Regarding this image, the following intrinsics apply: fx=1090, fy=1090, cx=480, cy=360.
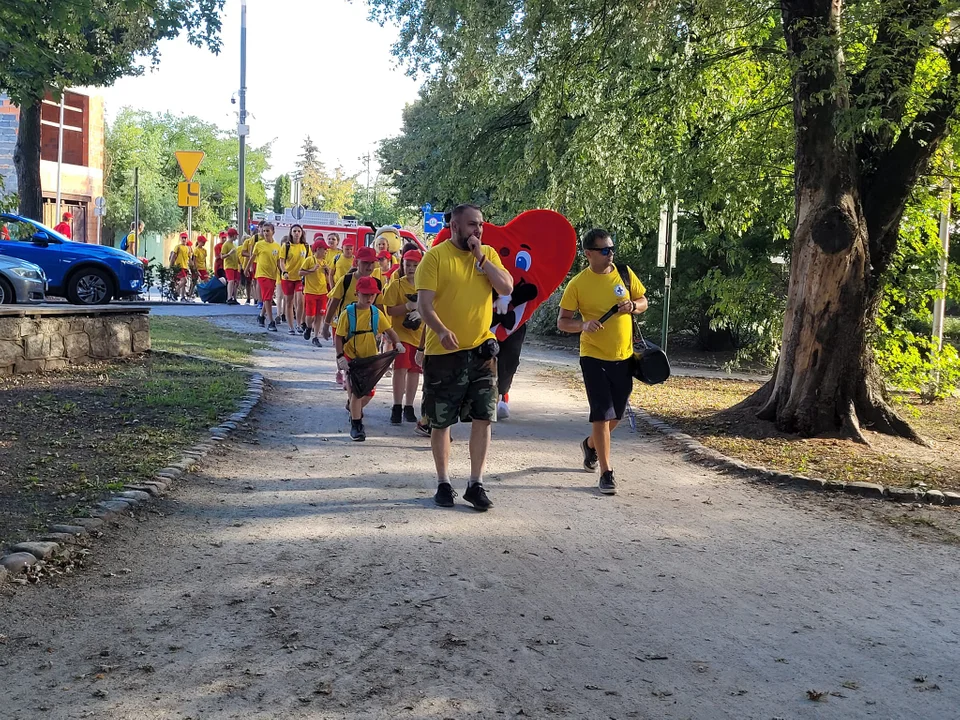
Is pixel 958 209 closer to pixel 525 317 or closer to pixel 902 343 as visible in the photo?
pixel 902 343

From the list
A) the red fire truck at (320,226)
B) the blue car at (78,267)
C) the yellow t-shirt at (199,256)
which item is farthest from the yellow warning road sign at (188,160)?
the red fire truck at (320,226)

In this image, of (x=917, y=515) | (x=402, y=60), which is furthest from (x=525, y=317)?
(x=402, y=60)

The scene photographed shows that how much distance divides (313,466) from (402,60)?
28.1ft

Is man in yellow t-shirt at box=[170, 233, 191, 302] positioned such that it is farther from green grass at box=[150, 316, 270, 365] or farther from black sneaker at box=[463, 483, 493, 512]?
black sneaker at box=[463, 483, 493, 512]

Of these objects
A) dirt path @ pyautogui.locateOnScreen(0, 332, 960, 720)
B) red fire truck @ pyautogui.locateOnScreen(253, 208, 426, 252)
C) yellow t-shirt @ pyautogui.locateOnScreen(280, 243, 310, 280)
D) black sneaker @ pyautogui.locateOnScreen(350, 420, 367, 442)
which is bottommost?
dirt path @ pyautogui.locateOnScreen(0, 332, 960, 720)

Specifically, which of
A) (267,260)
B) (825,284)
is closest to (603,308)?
(825,284)

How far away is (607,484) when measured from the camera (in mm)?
7938

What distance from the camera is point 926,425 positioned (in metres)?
13.1

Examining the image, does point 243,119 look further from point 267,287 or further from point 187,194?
point 267,287

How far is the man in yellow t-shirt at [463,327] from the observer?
268 inches

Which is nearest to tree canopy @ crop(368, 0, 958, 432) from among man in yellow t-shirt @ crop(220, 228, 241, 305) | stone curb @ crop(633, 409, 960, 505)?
stone curb @ crop(633, 409, 960, 505)

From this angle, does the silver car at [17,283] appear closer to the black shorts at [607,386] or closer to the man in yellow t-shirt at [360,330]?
the man in yellow t-shirt at [360,330]

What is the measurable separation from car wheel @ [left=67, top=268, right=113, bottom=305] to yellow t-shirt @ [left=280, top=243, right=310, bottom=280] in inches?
168

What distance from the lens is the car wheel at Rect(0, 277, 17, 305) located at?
55.2 feet
